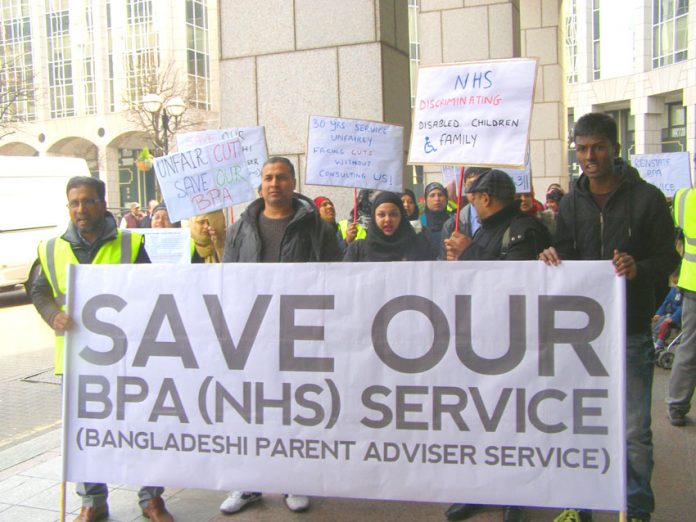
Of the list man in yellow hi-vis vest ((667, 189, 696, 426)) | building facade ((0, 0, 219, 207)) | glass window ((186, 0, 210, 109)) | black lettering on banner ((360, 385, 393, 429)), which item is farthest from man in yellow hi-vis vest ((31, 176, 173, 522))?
glass window ((186, 0, 210, 109))

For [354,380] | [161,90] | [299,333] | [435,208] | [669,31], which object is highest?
[669,31]

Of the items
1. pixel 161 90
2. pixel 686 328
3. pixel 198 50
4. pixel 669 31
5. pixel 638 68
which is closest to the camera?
pixel 686 328

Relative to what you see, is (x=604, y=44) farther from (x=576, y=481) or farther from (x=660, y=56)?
(x=576, y=481)

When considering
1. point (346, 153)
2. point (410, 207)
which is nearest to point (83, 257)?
point (346, 153)

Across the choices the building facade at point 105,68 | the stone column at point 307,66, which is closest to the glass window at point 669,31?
the building facade at point 105,68

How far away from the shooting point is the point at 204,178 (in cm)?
570

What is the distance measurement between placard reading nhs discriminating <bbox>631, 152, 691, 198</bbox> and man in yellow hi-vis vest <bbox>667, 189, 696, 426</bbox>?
16.0ft

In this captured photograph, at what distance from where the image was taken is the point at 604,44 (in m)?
40.9

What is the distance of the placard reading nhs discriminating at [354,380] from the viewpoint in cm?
308

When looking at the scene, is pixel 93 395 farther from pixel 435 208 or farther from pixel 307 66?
pixel 435 208

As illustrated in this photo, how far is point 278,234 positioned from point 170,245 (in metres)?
2.19

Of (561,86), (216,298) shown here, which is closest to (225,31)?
(216,298)

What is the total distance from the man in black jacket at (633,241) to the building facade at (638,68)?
32179 millimetres

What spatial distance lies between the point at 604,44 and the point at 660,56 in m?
4.73
